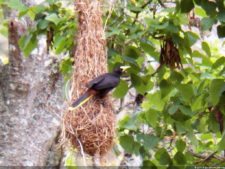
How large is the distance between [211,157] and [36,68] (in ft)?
3.36

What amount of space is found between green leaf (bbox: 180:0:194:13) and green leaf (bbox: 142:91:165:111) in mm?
401

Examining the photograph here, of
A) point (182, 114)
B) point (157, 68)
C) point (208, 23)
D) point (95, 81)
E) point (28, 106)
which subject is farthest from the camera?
point (28, 106)

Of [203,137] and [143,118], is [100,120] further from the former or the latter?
[203,137]

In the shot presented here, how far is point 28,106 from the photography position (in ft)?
9.23

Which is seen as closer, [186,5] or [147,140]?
[186,5]

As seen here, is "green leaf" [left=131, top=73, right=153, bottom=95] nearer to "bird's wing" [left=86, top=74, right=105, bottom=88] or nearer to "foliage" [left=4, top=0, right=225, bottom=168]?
"foliage" [left=4, top=0, right=225, bottom=168]

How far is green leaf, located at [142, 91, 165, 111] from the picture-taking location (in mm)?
2156

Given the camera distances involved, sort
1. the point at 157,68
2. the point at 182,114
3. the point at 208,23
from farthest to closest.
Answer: the point at 157,68 < the point at 182,114 < the point at 208,23

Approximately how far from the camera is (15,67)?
2.83 metres

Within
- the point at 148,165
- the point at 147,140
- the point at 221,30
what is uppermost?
the point at 221,30

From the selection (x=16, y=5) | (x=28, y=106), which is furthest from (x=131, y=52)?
(x=28, y=106)

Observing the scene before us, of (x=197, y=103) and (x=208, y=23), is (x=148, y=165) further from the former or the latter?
(x=208, y=23)

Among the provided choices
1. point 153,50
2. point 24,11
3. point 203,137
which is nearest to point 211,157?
point 203,137

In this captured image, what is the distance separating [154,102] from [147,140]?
157mm
